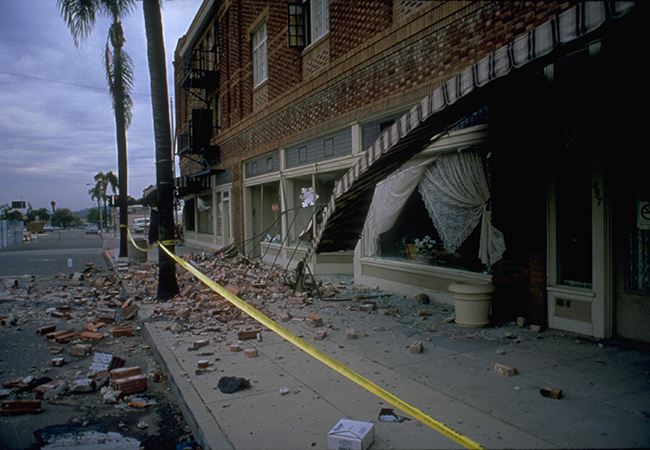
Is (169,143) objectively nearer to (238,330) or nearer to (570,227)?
(238,330)

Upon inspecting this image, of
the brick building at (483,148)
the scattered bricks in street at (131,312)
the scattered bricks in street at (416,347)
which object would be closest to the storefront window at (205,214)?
the brick building at (483,148)

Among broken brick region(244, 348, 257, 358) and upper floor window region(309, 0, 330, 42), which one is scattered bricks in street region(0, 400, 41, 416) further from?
upper floor window region(309, 0, 330, 42)

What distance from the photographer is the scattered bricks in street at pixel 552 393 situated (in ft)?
13.2

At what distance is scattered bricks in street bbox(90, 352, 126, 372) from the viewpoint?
551 cm

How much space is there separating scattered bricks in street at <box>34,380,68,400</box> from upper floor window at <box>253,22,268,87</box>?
13.0 metres

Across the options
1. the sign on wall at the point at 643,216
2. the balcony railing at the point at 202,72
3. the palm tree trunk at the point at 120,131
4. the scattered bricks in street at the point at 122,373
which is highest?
the balcony railing at the point at 202,72

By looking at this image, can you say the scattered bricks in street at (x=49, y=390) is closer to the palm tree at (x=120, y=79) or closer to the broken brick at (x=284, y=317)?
the broken brick at (x=284, y=317)

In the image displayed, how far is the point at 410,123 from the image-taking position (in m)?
5.52

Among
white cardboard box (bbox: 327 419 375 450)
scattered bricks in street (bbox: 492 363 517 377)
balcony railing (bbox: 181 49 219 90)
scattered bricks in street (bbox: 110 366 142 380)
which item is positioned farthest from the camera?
balcony railing (bbox: 181 49 219 90)

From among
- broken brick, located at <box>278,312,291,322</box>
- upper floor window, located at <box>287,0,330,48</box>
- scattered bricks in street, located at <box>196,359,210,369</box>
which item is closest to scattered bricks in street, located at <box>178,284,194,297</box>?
broken brick, located at <box>278,312,291,322</box>

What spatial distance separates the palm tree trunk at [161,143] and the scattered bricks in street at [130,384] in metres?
4.64

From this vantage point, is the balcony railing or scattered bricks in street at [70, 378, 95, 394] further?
the balcony railing

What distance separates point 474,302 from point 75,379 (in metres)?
5.28

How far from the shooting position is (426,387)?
4406 millimetres
